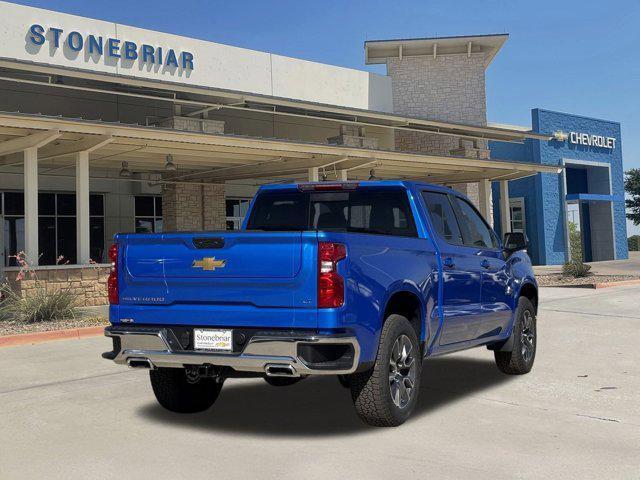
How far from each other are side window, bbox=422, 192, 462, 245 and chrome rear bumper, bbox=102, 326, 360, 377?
7.03ft

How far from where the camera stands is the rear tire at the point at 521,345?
26.7 feet

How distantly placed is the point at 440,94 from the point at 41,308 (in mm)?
23413

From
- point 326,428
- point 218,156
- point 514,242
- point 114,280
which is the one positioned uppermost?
point 218,156

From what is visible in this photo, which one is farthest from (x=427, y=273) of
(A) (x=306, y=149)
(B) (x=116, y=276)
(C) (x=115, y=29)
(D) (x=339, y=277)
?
(C) (x=115, y=29)

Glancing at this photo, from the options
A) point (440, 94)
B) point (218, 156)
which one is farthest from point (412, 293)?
point (440, 94)

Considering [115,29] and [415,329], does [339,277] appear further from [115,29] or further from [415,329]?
[115,29]

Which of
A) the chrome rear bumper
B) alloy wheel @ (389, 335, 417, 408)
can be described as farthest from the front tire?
the chrome rear bumper

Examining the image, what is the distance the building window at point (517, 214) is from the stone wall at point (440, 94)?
743 centimetres

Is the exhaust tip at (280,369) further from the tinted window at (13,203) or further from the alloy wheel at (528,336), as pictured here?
Answer: the tinted window at (13,203)

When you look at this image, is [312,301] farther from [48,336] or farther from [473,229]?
[48,336]

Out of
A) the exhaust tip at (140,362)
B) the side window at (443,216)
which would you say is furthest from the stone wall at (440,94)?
the exhaust tip at (140,362)

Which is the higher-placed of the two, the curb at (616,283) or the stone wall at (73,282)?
the stone wall at (73,282)

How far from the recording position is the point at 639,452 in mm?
5227

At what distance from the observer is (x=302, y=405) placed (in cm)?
674
